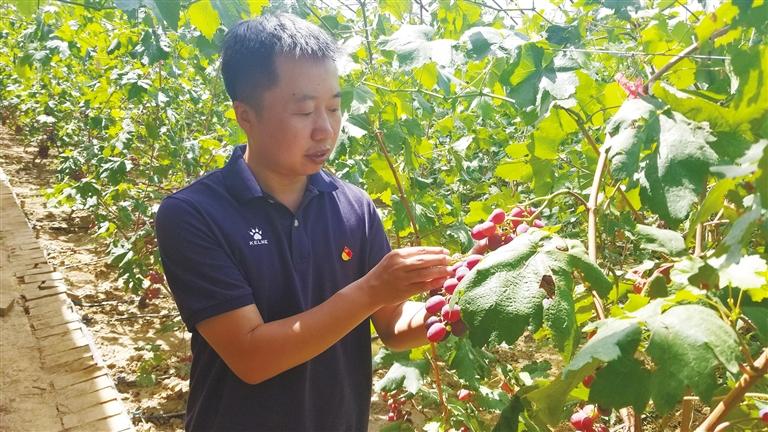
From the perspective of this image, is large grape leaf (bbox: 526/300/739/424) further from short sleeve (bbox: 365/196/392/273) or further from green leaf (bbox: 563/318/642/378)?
short sleeve (bbox: 365/196/392/273)

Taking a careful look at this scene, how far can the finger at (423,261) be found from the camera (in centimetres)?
118

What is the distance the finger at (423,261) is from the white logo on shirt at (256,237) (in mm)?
555

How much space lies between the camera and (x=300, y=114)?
1.52 metres

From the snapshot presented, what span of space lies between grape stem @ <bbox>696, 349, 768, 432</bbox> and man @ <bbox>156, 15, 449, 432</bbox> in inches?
23.6

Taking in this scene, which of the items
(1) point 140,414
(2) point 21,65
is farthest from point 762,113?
(2) point 21,65

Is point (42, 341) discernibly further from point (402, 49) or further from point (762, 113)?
point (762, 113)

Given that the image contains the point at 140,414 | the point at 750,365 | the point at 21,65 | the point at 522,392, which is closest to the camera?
the point at 750,365

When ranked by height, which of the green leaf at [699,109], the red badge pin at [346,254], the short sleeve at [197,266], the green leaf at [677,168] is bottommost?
the red badge pin at [346,254]

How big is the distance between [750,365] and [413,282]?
579 millimetres

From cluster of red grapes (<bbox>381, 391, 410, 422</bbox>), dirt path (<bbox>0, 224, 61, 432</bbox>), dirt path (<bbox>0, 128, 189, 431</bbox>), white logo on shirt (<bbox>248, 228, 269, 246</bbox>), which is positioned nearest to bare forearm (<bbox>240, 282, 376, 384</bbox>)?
white logo on shirt (<bbox>248, 228, 269, 246</bbox>)

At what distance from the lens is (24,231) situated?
5707 millimetres

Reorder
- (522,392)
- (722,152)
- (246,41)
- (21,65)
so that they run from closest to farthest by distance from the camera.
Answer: (722,152) < (522,392) < (246,41) < (21,65)

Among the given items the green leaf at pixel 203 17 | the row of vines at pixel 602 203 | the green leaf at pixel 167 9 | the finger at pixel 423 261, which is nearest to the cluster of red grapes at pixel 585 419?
the row of vines at pixel 602 203

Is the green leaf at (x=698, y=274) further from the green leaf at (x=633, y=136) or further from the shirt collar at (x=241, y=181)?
the shirt collar at (x=241, y=181)
